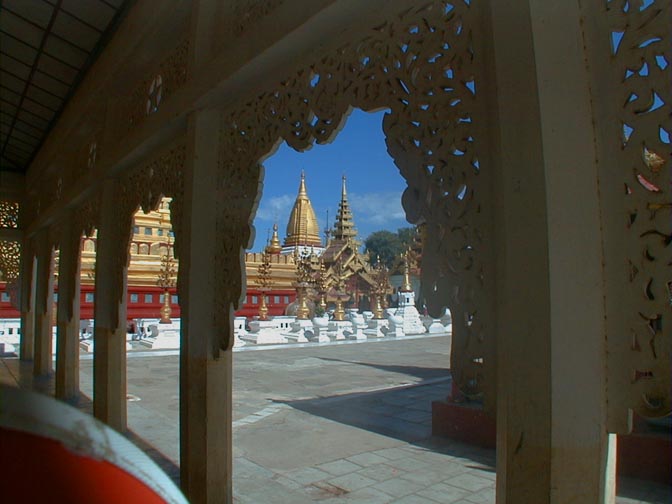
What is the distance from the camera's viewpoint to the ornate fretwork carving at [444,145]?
1.81 meters

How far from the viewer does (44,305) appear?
10047 mm

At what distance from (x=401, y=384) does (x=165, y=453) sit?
5259mm

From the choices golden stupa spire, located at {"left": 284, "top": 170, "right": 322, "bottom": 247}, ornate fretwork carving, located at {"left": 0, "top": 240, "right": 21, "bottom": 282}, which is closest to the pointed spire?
golden stupa spire, located at {"left": 284, "top": 170, "right": 322, "bottom": 247}

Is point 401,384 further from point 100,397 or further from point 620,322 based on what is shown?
point 620,322

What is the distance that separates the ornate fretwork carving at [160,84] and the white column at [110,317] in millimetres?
901

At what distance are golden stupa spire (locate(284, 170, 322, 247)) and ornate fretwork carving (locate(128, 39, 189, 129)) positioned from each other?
125ft

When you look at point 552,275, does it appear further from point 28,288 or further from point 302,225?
point 302,225

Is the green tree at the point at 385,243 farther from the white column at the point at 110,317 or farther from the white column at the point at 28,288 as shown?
the white column at the point at 110,317

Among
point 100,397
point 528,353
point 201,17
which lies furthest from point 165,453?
point 528,353

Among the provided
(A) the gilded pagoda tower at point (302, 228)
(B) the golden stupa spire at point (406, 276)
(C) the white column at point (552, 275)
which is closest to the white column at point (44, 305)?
(C) the white column at point (552, 275)

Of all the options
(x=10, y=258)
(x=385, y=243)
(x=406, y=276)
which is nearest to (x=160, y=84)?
(x=10, y=258)

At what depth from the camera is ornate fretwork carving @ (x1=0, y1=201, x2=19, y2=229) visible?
11492mm

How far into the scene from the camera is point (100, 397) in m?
5.61

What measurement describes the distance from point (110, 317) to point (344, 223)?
98.8ft
